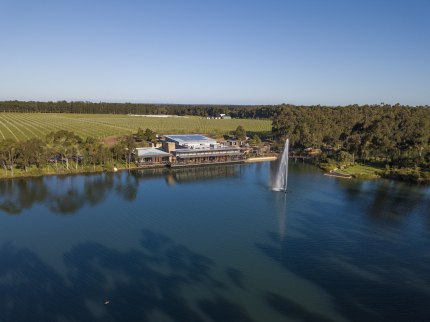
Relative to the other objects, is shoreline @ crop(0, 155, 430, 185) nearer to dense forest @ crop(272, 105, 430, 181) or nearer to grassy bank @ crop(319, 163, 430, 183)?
grassy bank @ crop(319, 163, 430, 183)

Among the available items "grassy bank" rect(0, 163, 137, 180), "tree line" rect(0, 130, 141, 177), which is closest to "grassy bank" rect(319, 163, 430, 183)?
→ "grassy bank" rect(0, 163, 137, 180)

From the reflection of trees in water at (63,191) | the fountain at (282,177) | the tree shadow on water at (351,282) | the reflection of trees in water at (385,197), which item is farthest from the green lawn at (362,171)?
the reflection of trees in water at (63,191)

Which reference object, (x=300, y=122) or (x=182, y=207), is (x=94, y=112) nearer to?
(x=300, y=122)

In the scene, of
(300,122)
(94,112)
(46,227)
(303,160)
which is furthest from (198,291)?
(94,112)

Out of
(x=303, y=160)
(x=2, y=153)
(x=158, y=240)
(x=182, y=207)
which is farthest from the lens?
(x=303, y=160)

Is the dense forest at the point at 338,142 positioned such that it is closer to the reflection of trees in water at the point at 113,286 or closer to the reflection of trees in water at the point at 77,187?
the reflection of trees in water at the point at 77,187

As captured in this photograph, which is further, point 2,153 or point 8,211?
point 2,153

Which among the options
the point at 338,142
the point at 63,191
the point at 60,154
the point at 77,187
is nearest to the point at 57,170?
the point at 60,154
